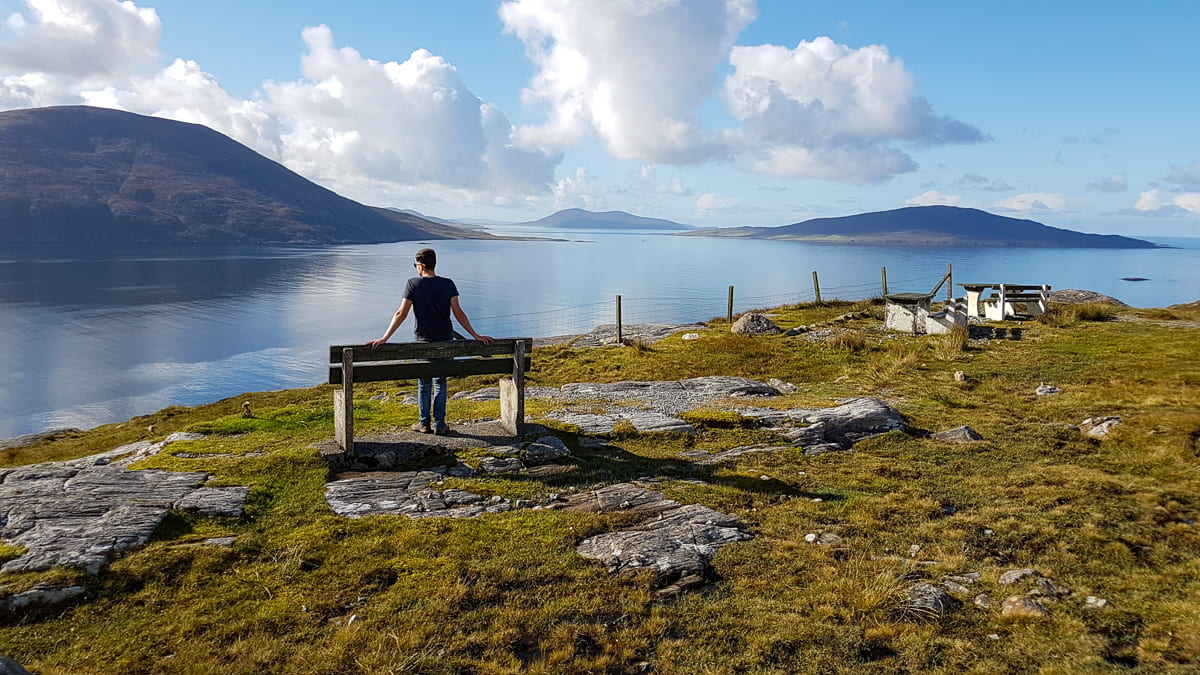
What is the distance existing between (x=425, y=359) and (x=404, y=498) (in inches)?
91.8

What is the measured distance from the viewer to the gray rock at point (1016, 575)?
656cm

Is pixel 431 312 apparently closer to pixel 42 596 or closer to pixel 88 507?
pixel 88 507

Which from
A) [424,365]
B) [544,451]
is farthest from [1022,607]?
[424,365]

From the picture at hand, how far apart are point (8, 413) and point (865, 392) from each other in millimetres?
53042

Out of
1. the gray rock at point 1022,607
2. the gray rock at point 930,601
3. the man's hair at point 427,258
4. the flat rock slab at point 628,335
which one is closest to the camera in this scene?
the gray rock at point 1022,607

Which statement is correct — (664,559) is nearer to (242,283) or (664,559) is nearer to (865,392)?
(865,392)

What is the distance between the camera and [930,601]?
20.2 feet

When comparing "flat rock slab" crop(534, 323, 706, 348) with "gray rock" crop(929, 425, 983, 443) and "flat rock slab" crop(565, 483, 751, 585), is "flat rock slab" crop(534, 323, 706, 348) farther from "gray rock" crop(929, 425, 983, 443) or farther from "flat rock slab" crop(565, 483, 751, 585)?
"flat rock slab" crop(565, 483, 751, 585)

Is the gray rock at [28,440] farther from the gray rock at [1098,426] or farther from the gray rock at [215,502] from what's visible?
the gray rock at [1098,426]

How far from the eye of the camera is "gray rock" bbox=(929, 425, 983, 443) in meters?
12.0

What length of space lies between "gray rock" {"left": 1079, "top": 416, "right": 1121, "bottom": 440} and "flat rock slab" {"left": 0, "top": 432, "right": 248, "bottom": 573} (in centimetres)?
1409

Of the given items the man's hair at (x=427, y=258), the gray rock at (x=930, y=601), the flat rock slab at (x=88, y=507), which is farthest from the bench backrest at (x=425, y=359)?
the gray rock at (x=930, y=601)

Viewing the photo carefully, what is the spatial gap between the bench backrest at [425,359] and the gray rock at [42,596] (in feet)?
13.9

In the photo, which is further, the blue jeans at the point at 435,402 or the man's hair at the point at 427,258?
the blue jeans at the point at 435,402
